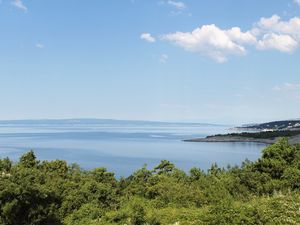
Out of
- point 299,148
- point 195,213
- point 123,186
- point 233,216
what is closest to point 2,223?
point 195,213

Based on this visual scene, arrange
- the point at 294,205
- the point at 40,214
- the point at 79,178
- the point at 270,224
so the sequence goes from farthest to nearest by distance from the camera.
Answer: the point at 79,178 < the point at 40,214 < the point at 294,205 < the point at 270,224

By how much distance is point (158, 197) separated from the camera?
17125mm

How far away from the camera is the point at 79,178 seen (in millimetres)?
21156

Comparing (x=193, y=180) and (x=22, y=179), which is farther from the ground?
(x=22, y=179)

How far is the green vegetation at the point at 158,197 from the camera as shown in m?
10.8

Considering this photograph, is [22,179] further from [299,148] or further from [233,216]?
[299,148]

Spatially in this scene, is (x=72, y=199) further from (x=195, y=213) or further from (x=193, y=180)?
(x=193, y=180)

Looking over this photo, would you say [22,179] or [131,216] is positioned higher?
[22,179]

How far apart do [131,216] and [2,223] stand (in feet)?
13.4

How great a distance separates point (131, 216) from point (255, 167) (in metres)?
12.3

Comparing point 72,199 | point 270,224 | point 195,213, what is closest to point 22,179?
point 72,199

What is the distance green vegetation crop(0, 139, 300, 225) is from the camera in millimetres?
10758

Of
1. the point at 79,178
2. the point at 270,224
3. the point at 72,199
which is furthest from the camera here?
the point at 79,178

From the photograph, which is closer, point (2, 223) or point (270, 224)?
point (270, 224)
